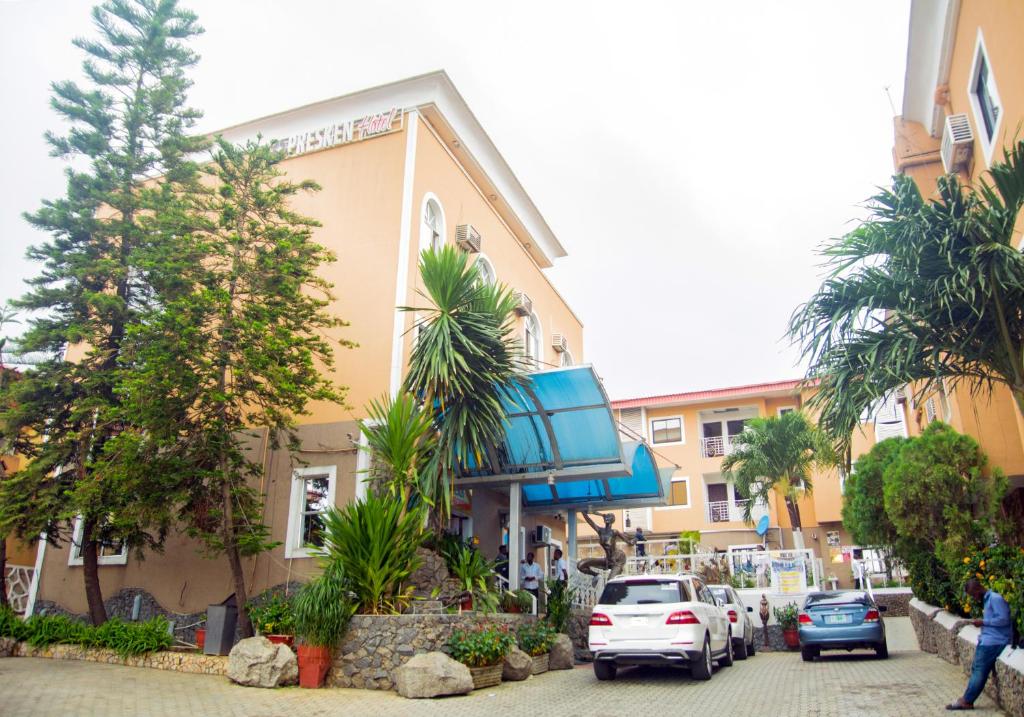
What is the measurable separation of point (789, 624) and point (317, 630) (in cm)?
1111

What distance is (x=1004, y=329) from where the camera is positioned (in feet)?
26.8

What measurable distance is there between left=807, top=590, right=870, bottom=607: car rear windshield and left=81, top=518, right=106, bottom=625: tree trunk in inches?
516

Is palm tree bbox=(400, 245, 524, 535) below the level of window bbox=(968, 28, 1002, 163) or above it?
below

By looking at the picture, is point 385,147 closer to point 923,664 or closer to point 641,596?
point 641,596

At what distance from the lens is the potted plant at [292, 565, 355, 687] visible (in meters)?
10.0

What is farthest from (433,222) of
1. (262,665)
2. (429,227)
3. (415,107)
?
(262,665)

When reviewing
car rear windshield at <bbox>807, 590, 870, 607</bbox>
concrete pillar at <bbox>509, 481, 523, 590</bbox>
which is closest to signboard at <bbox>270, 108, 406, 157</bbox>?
concrete pillar at <bbox>509, 481, 523, 590</bbox>

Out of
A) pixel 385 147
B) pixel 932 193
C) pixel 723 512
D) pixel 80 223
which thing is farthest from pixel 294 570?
pixel 723 512

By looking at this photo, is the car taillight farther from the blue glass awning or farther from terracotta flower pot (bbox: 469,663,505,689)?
the blue glass awning

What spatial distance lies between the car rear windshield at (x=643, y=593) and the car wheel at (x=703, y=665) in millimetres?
810

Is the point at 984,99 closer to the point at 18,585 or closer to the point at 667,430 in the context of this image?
the point at 18,585

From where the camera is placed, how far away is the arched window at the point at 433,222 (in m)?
16.2

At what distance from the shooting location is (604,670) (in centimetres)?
1055

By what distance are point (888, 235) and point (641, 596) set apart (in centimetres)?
584
